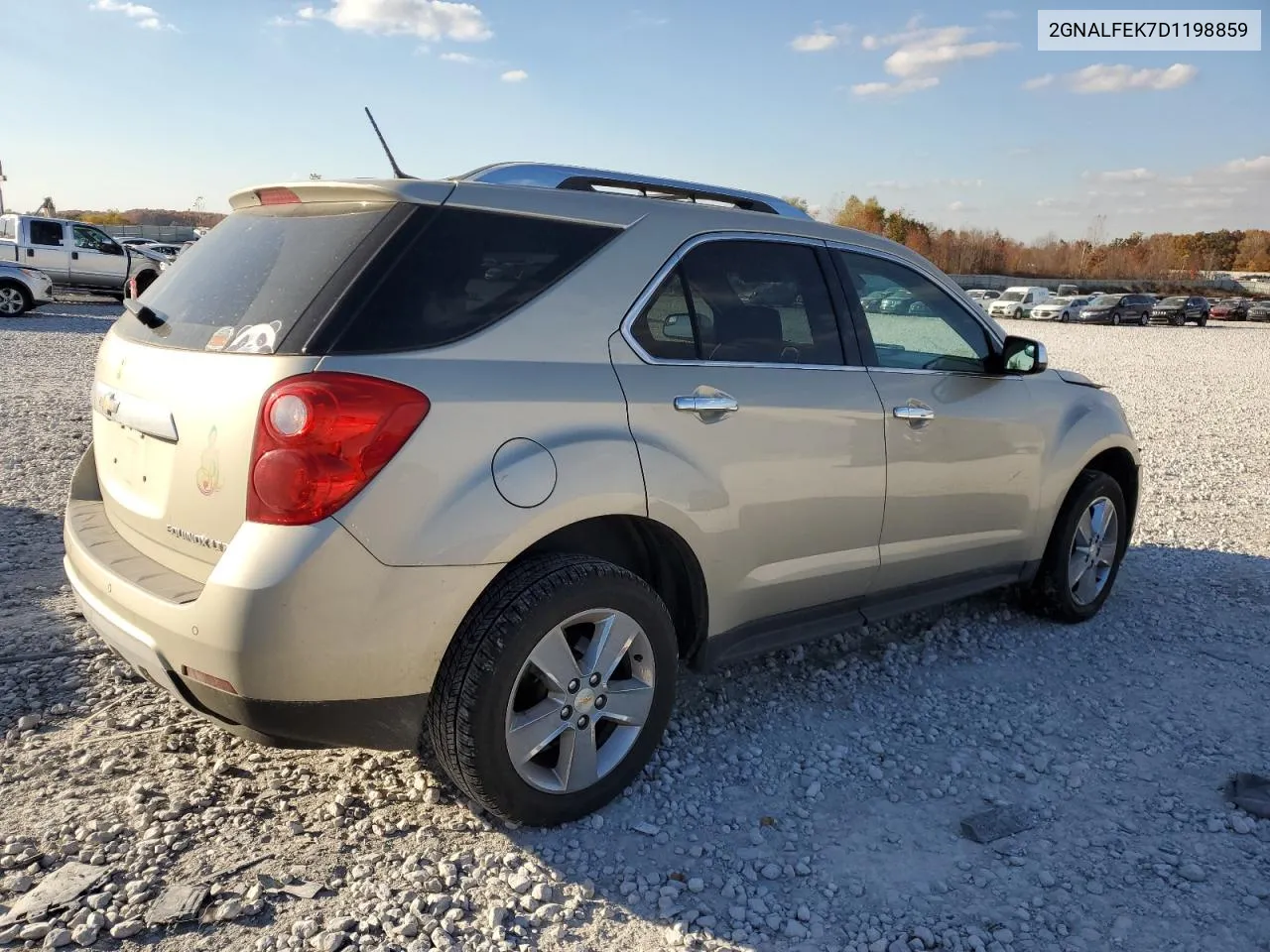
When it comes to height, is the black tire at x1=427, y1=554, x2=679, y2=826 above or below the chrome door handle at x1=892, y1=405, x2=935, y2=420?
→ below

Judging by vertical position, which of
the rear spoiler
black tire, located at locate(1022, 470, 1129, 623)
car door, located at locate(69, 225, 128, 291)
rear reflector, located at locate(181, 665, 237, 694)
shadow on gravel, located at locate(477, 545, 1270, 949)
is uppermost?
car door, located at locate(69, 225, 128, 291)

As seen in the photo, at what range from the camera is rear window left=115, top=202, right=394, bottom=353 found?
2740 millimetres

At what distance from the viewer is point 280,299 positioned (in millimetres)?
2758

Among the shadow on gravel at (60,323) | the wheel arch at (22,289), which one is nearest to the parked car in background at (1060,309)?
the shadow on gravel at (60,323)

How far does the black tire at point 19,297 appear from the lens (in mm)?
19234

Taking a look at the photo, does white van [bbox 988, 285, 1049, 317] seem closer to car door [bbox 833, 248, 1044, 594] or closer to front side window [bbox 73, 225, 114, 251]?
front side window [bbox 73, 225, 114, 251]

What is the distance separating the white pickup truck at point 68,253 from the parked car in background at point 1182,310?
45215 millimetres

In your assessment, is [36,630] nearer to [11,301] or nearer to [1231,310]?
[11,301]

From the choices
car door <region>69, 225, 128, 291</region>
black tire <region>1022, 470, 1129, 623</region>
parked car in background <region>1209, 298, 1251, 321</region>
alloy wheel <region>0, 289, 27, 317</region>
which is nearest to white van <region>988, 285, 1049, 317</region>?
parked car in background <region>1209, 298, 1251, 321</region>

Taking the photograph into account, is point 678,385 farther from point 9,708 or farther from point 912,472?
A: point 9,708

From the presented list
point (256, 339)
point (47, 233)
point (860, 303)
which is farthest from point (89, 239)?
point (256, 339)

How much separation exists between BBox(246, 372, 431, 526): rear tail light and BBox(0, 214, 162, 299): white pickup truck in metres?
21.9

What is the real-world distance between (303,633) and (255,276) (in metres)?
1.11

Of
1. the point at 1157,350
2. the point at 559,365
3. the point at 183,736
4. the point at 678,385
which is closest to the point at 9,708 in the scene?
the point at 183,736
